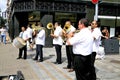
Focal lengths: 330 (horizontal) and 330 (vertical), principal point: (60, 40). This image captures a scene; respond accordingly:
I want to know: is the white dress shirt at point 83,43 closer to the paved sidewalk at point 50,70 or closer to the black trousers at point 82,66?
the black trousers at point 82,66

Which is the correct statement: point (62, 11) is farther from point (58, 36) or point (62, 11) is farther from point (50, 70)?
point (50, 70)

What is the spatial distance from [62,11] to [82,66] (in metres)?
18.3

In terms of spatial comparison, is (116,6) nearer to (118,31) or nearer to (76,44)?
(118,31)

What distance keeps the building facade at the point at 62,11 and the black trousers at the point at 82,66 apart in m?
16.2

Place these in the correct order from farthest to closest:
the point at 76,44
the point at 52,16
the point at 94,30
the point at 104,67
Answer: the point at 52,16 → the point at 104,67 → the point at 94,30 → the point at 76,44

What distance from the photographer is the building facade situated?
82.1ft

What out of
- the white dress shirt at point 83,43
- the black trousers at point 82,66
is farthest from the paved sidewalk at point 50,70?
the white dress shirt at point 83,43

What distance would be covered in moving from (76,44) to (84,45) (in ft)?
0.65

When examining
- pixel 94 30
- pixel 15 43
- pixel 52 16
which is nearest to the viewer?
pixel 94 30

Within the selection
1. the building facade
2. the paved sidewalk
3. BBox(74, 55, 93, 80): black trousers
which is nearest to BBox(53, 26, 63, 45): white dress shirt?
the paved sidewalk

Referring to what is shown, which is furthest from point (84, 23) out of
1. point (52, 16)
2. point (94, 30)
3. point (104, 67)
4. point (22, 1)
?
point (22, 1)

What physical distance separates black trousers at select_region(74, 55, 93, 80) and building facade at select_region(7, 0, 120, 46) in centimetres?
1625

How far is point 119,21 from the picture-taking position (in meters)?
28.7

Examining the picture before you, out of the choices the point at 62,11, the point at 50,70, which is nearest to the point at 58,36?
the point at 50,70
